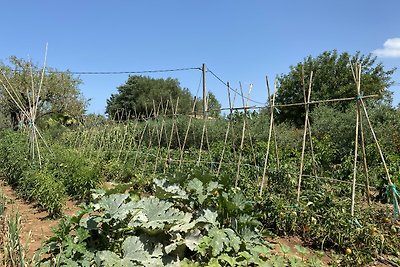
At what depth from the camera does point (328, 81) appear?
20.3 m

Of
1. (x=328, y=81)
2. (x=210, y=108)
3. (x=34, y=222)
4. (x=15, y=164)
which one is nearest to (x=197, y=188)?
(x=34, y=222)

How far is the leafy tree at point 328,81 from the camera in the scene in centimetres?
1994

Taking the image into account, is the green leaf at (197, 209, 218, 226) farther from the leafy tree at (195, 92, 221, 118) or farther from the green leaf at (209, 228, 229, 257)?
the leafy tree at (195, 92, 221, 118)

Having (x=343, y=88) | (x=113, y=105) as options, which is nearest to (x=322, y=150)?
(x=343, y=88)

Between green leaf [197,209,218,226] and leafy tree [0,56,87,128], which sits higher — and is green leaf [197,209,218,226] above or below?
below

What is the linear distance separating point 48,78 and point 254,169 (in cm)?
1875

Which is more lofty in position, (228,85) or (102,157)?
(228,85)

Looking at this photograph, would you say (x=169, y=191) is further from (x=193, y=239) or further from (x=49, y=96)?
(x=49, y=96)

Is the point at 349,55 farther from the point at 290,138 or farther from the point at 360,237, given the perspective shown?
the point at 360,237

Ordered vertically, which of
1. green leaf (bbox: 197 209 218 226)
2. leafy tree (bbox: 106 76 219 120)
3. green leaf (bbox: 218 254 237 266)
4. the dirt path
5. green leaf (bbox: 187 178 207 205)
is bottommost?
the dirt path

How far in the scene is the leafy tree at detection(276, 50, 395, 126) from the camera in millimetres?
19938

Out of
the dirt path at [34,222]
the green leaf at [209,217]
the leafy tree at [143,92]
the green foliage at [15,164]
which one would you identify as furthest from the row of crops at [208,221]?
the leafy tree at [143,92]

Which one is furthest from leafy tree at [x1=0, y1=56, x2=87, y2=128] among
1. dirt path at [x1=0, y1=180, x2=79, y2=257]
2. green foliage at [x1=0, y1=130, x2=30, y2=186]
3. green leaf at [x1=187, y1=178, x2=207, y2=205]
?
green leaf at [x1=187, y1=178, x2=207, y2=205]

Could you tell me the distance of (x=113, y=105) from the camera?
3322cm
